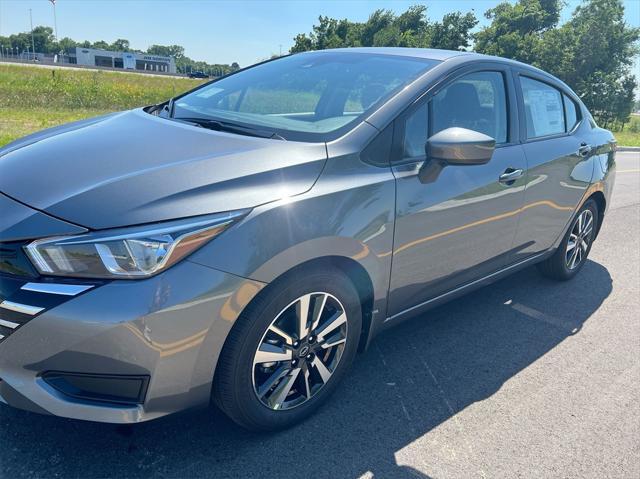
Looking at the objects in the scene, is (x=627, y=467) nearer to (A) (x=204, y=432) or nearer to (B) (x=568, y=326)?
(B) (x=568, y=326)

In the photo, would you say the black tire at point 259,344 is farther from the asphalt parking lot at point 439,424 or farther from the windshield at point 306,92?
the windshield at point 306,92

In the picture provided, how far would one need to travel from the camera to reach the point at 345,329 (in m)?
2.40

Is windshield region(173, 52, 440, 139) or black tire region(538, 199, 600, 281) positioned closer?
windshield region(173, 52, 440, 139)

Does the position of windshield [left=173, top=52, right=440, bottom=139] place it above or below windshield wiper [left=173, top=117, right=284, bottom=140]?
above

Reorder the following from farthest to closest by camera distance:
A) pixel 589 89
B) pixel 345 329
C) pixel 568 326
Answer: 1. pixel 589 89
2. pixel 568 326
3. pixel 345 329

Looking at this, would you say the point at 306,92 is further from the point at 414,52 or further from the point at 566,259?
the point at 566,259

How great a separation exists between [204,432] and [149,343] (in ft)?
2.34

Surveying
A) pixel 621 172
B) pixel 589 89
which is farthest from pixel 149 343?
pixel 589 89

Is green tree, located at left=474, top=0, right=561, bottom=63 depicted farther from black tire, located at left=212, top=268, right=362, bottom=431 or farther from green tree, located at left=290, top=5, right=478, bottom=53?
black tire, located at left=212, top=268, right=362, bottom=431

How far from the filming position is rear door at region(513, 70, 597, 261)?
337 cm

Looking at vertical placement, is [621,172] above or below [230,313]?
below

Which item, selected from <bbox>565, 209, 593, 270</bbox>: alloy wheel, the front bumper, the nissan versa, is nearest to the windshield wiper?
the nissan versa

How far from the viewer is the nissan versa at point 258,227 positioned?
67.9 inches

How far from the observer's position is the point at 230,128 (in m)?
2.58
